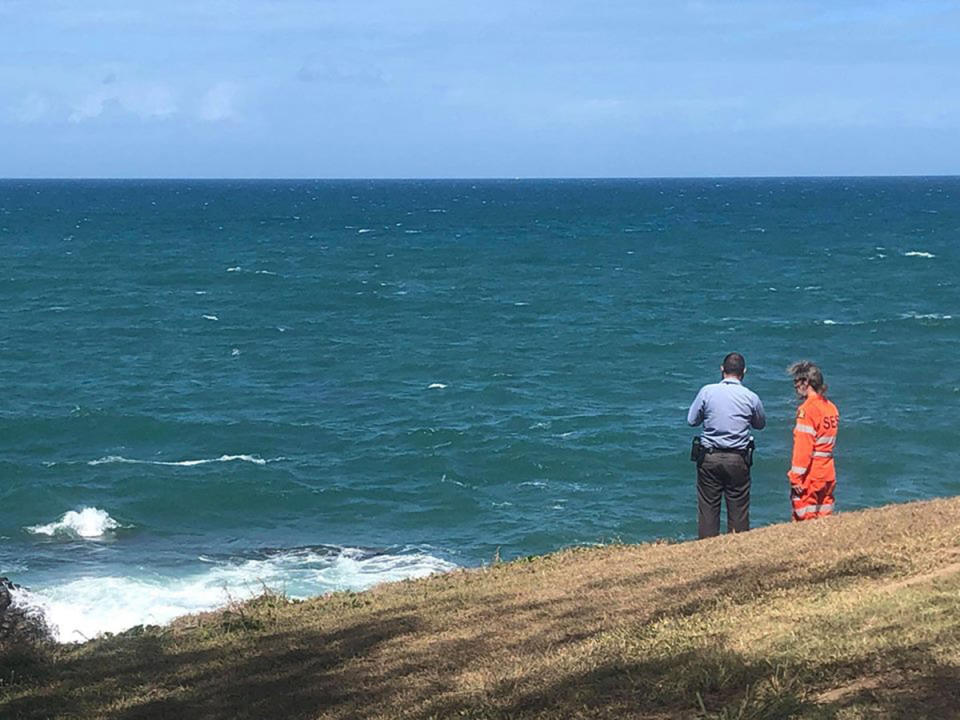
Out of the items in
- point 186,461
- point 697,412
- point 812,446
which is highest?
point 697,412

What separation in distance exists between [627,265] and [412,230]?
34771 millimetres

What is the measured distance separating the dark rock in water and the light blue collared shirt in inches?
211

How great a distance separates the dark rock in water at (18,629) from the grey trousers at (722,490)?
17.7 feet

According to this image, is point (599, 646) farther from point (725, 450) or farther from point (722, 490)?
point (722, 490)

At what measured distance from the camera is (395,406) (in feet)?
115

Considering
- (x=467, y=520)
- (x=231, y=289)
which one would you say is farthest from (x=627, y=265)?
(x=467, y=520)

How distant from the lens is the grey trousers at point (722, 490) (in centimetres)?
1133

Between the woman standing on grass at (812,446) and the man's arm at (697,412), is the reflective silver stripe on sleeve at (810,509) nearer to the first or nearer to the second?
the woman standing on grass at (812,446)

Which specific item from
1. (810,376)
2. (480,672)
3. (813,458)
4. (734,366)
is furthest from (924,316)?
(480,672)

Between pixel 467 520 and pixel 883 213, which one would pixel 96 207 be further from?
pixel 467 520

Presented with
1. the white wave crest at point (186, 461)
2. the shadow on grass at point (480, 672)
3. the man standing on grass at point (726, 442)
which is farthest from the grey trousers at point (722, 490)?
the white wave crest at point (186, 461)

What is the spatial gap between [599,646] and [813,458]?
449 centimetres

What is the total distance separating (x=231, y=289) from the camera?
61.5 metres

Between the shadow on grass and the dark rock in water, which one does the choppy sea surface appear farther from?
the shadow on grass
